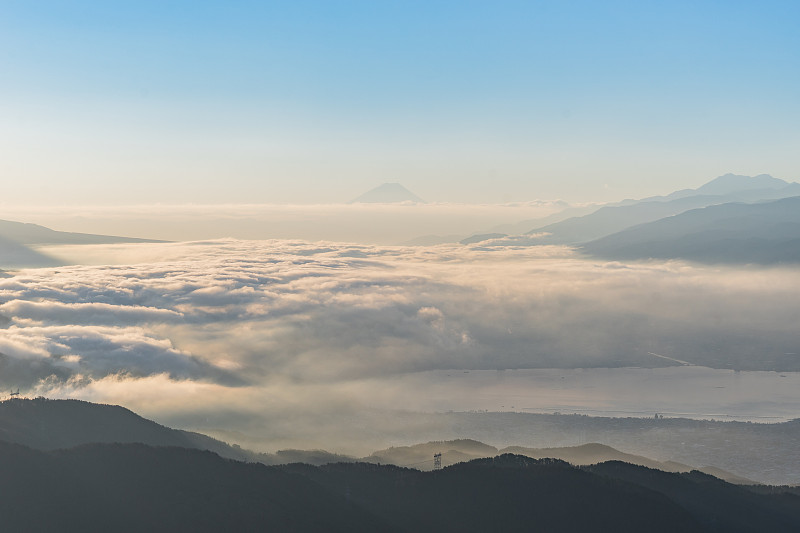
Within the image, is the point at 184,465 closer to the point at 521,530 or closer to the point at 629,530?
the point at 521,530

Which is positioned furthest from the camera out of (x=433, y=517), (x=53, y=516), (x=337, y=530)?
(x=433, y=517)

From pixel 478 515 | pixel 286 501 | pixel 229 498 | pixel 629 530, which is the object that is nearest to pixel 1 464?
pixel 229 498

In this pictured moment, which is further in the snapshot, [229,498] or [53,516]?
[229,498]

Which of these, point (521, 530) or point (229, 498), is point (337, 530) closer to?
point (229, 498)

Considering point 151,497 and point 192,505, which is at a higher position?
point 151,497

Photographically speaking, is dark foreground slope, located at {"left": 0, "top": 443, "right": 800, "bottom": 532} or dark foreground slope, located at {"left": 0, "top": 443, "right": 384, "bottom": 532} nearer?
dark foreground slope, located at {"left": 0, "top": 443, "right": 384, "bottom": 532}

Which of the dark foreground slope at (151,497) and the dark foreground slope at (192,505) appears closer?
the dark foreground slope at (151,497)

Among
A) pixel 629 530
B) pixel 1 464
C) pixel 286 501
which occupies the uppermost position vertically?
pixel 1 464

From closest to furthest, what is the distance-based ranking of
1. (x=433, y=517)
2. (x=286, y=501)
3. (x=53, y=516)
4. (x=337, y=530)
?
(x=53, y=516), (x=337, y=530), (x=286, y=501), (x=433, y=517)

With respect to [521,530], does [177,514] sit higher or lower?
higher

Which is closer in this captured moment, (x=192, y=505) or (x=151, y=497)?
(x=192, y=505)
